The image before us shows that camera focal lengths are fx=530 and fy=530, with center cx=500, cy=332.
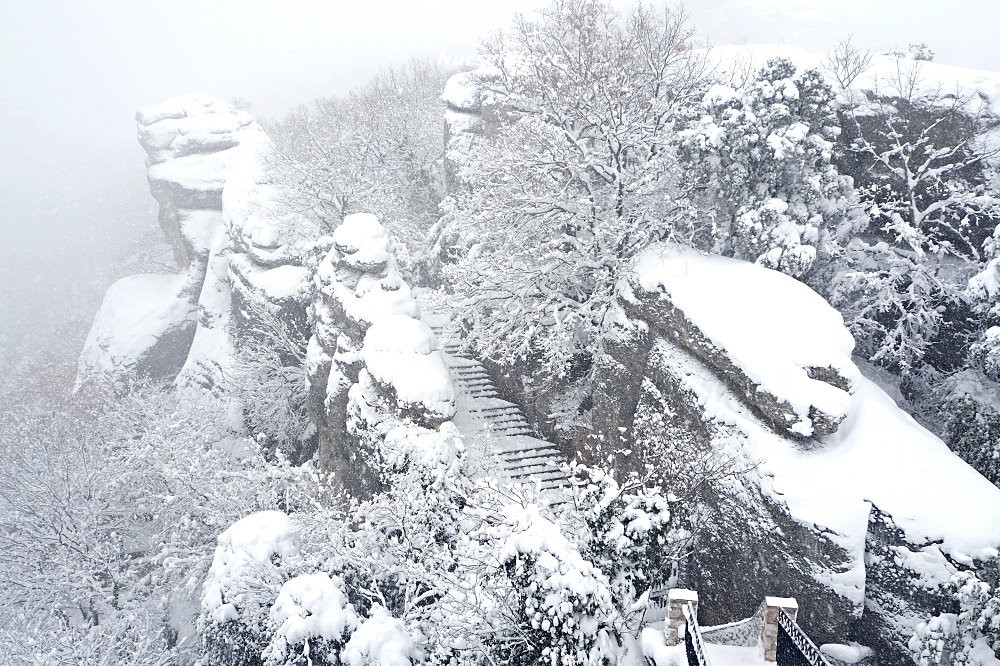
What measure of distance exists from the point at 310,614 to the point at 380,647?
4.70 feet

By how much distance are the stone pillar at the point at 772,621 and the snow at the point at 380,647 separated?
5.90m

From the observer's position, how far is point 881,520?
10.0 metres

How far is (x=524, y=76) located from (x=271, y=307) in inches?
619

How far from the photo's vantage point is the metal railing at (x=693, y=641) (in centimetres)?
765

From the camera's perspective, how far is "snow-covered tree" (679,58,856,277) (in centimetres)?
1372

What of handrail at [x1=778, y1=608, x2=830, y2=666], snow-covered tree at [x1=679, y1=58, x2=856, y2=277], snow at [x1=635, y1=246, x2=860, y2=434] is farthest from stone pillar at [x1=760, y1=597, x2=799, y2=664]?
snow-covered tree at [x1=679, y1=58, x2=856, y2=277]

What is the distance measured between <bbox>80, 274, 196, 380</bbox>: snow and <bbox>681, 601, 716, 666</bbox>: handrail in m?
37.7

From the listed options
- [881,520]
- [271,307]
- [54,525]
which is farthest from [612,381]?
[54,525]

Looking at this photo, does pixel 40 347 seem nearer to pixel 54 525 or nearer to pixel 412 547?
pixel 54 525

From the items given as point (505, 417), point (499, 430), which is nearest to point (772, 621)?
point (499, 430)

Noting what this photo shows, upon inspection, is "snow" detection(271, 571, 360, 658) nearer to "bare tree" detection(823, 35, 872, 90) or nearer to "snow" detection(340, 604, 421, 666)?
"snow" detection(340, 604, 421, 666)

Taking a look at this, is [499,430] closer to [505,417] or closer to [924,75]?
[505,417]

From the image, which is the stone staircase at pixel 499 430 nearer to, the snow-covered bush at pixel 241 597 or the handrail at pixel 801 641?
the snow-covered bush at pixel 241 597

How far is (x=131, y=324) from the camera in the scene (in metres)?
36.5
